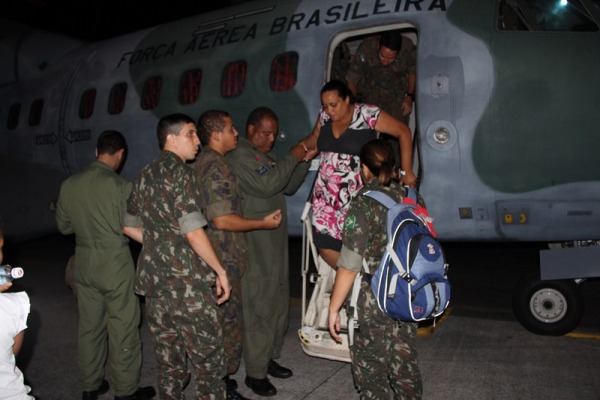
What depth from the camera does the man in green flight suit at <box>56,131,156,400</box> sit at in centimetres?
449

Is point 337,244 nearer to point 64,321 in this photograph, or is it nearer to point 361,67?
point 361,67

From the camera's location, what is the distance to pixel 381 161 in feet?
11.8

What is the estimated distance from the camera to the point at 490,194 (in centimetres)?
541

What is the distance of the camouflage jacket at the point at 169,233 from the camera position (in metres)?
3.73

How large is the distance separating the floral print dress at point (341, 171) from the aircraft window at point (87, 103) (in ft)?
18.7

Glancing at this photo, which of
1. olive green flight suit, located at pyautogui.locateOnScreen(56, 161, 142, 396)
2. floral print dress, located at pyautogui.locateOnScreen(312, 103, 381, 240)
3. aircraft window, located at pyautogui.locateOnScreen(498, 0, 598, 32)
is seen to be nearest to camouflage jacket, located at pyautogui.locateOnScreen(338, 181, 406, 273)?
floral print dress, located at pyautogui.locateOnScreen(312, 103, 381, 240)

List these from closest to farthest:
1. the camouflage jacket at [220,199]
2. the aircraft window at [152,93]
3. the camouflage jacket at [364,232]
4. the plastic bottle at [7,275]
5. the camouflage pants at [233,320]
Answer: the plastic bottle at [7,275]
the camouflage jacket at [364,232]
the camouflage jacket at [220,199]
the camouflage pants at [233,320]
the aircraft window at [152,93]

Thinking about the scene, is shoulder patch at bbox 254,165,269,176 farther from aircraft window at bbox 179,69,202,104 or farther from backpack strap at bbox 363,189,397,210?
aircraft window at bbox 179,69,202,104

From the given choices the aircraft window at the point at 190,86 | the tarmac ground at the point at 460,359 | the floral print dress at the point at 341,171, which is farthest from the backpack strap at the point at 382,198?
the aircraft window at the point at 190,86

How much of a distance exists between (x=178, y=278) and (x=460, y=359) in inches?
114

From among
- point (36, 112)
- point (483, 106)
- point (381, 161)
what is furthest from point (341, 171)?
point (36, 112)

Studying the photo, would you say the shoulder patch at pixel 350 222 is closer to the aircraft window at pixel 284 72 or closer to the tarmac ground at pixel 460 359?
the tarmac ground at pixel 460 359

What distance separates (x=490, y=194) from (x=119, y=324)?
3.60m

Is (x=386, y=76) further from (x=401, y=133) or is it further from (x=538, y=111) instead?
(x=401, y=133)
